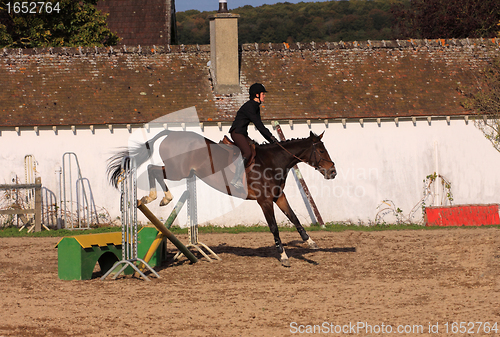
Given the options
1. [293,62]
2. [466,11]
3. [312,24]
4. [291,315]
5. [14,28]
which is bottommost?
[291,315]

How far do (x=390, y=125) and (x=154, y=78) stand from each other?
26.3 feet

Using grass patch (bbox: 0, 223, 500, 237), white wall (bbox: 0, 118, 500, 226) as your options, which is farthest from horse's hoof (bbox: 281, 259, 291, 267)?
white wall (bbox: 0, 118, 500, 226)

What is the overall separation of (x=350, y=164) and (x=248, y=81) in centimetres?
447

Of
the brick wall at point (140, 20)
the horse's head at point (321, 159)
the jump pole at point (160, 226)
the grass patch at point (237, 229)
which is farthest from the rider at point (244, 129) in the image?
the brick wall at point (140, 20)

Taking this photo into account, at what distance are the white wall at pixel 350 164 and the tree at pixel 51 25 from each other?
25.7 ft

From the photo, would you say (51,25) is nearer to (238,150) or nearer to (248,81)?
(248,81)

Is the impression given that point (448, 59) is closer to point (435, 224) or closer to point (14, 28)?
point (435, 224)

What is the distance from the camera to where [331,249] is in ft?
37.4

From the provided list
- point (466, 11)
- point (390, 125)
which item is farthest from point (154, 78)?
point (466, 11)

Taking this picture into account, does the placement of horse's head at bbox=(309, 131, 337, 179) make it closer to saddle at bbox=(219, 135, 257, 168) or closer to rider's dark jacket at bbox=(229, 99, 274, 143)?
rider's dark jacket at bbox=(229, 99, 274, 143)

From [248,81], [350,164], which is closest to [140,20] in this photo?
[248,81]

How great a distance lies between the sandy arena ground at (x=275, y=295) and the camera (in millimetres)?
6020

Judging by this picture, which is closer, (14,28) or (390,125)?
(390,125)

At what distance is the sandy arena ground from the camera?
602cm
